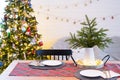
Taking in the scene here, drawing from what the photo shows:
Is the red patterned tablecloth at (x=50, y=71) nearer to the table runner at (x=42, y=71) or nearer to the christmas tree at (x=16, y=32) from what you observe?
the table runner at (x=42, y=71)

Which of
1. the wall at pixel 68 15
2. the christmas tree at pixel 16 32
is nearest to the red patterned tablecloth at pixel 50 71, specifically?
the christmas tree at pixel 16 32

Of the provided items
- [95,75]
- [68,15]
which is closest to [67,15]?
[68,15]

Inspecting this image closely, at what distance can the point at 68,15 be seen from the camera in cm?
409

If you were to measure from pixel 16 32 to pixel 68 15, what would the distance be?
110 cm

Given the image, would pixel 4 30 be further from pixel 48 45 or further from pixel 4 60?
pixel 48 45

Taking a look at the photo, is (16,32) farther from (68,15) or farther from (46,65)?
(46,65)

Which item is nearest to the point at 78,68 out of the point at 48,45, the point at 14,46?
the point at 14,46

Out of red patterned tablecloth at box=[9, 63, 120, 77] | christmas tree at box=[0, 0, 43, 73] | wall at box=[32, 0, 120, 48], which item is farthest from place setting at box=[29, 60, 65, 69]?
wall at box=[32, 0, 120, 48]

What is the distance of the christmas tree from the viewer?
11.6 ft

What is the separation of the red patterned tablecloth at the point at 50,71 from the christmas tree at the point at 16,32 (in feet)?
4.83

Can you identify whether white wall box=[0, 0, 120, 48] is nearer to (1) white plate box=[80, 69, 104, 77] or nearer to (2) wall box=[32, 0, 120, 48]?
(2) wall box=[32, 0, 120, 48]

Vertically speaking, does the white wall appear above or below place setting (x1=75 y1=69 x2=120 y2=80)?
above

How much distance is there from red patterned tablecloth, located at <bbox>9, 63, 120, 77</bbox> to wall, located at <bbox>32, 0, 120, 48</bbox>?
6.58 ft

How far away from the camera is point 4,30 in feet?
11.6
